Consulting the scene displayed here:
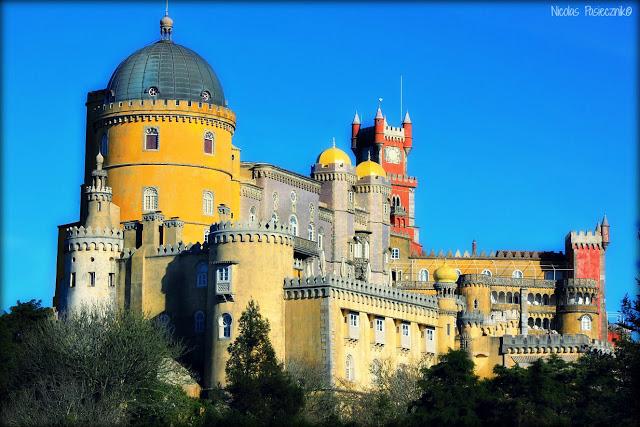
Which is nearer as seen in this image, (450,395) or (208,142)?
(450,395)

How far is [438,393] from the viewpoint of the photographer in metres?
107

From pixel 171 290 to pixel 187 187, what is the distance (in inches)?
347

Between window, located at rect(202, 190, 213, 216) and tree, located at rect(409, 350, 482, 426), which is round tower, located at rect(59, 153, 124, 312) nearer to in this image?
window, located at rect(202, 190, 213, 216)

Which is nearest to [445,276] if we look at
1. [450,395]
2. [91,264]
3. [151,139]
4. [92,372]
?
[151,139]

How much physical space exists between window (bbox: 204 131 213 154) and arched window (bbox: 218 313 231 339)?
16.7 metres

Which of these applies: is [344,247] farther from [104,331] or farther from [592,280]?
[104,331]

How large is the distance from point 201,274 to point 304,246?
1380 centimetres

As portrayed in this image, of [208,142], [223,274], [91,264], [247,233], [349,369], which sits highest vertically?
[208,142]

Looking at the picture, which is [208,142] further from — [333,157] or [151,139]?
[333,157]

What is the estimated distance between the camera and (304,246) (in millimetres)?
131125

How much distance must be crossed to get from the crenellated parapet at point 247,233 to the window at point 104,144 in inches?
568

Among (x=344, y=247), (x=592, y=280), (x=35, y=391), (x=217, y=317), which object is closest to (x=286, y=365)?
(x=217, y=317)

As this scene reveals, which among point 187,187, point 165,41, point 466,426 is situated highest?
point 165,41

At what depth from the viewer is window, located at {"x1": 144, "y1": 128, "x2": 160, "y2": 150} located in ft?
416
